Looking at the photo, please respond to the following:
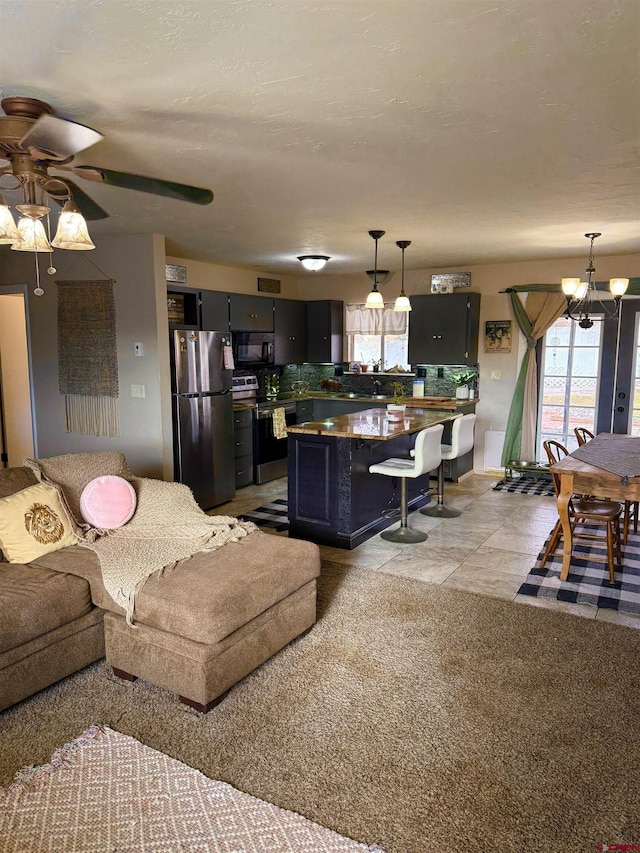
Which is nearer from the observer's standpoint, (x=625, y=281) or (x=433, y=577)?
(x=433, y=577)

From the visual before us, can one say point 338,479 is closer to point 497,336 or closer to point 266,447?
point 266,447

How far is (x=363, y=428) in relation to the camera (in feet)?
15.4

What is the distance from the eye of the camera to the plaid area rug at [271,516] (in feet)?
17.0

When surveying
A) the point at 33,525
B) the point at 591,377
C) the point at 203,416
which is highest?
the point at 591,377

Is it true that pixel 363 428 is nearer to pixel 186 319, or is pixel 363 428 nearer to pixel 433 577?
pixel 433 577

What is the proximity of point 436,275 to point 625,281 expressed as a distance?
2459 millimetres

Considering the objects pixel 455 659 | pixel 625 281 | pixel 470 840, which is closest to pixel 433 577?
pixel 455 659

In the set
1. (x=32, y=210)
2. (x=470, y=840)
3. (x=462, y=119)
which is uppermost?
(x=462, y=119)

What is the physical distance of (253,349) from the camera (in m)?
7.14

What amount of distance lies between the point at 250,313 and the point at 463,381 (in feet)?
8.83

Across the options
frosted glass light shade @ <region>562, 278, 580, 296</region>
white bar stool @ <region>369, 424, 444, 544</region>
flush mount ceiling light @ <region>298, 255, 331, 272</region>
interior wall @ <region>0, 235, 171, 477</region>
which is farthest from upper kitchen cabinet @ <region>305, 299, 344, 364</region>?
frosted glass light shade @ <region>562, 278, 580, 296</region>

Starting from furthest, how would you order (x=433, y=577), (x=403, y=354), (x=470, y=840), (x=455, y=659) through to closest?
(x=403, y=354), (x=433, y=577), (x=455, y=659), (x=470, y=840)

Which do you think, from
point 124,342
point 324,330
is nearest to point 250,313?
point 324,330

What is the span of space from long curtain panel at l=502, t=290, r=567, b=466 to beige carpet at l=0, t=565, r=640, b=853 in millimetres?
3712
